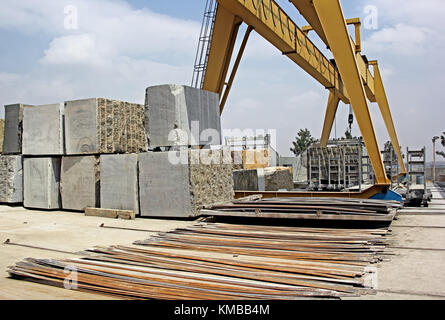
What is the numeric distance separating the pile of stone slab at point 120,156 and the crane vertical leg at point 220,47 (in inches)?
95.2

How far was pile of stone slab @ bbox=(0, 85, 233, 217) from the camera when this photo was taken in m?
7.94

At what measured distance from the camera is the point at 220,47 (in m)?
11.1

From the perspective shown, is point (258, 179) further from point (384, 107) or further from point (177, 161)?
point (384, 107)

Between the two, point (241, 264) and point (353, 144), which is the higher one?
point (353, 144)

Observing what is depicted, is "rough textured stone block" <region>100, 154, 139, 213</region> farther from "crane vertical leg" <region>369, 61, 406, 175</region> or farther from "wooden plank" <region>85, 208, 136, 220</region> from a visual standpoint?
"crane vertical leg" <region>369, 61, 406, 175</region>

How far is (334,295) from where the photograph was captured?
3184 mm

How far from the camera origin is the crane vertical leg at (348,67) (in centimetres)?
907

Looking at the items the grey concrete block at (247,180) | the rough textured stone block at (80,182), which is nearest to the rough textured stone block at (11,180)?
the rough textured stone block at (80,182)

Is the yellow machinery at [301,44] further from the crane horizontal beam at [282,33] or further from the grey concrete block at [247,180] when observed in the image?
the grey concrete block at [247,180]
